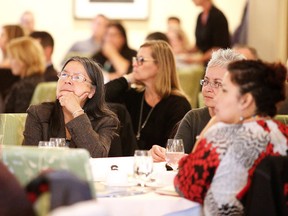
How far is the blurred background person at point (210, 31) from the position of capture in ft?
31.1

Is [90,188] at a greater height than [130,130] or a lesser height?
greater

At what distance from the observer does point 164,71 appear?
5883 millimetres

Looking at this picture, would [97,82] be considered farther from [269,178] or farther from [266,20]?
[266,20]

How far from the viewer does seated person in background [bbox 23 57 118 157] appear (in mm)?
4309

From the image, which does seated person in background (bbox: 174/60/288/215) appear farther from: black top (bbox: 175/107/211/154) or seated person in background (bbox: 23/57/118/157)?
black top (bbox: 175/107/211/154)

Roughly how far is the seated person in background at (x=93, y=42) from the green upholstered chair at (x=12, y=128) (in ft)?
21.9

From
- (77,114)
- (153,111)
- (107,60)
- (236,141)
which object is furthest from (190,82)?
(236,141)

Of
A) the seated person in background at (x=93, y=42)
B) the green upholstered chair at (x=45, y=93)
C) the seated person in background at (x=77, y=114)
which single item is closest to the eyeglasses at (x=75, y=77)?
the seated person in background at (x=77, y=114)

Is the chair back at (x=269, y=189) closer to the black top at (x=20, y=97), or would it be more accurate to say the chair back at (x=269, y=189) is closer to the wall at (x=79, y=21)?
the black top at (x=20, y=97)

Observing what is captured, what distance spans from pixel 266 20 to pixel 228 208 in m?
8.70

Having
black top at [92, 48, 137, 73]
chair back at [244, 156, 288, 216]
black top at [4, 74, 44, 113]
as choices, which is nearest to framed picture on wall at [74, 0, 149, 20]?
black top at [92, 48, 137, 73]

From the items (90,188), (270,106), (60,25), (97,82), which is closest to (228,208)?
(270,106)

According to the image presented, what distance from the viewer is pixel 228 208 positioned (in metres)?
3.12

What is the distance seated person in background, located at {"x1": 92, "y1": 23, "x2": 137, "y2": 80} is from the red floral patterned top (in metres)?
6.51
